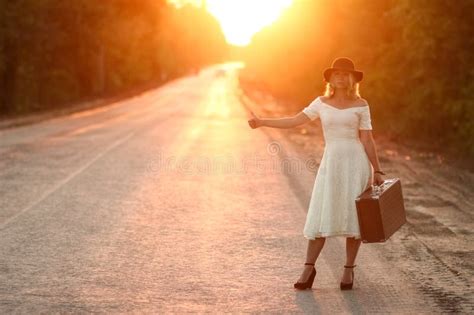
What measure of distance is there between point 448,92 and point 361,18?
674 centimetres

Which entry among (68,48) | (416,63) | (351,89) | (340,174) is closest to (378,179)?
(340,174)

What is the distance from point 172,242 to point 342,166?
8.72 feet

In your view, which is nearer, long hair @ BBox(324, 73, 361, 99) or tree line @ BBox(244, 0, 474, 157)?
long hair @ BBox(324, 73, 361, 99)

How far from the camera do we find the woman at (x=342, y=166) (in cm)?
717

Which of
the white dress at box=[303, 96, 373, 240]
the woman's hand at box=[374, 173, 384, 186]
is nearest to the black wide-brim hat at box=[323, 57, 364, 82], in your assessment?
the white dress at box=[303, 96, 373, 240]

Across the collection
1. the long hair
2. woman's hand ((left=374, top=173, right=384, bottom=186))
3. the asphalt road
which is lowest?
the asphalt road

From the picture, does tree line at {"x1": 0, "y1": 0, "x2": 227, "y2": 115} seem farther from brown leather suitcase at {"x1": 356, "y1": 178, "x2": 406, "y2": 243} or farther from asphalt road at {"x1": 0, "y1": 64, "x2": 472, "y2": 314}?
brown leather suitcase at {"x1": 356, "y1": 178, "x2": 406, "y2": 243}

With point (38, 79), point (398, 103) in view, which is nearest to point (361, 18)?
point (398, 103)

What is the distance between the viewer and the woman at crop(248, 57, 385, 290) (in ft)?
23.5

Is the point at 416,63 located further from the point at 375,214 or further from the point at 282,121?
the point at 375,214

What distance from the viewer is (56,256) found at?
8.41m

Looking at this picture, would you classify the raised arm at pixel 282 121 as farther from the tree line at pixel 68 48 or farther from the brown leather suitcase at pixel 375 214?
the tree line at pixel 68 48

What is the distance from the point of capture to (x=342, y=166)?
23.7ft

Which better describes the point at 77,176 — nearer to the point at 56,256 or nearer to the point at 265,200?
the point at 265,200
